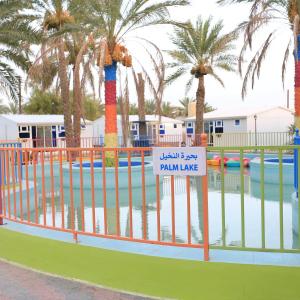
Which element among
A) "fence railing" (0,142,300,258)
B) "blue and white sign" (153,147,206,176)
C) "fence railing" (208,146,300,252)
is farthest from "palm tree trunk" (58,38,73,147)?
"blue and white sign" (153,147,206,176)

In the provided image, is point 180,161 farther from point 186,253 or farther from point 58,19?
point 58,19

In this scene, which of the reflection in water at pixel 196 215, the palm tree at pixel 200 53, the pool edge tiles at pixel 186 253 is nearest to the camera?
the pool edge tiles at pixel 186 253

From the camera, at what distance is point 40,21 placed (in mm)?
18875

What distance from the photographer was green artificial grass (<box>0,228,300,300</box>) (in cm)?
362

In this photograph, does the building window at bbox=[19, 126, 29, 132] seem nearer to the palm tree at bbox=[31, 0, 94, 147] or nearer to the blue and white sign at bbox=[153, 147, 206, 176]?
the palm tree at bbox=[31, 0, 94, 147]

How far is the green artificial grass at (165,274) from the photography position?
3615 mm

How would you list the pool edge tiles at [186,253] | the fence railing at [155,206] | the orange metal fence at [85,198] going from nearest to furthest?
1. the pool edge tiles at [186,253]
2. the fence railing at [155,206]
3. the orange metal fence at [85,198]

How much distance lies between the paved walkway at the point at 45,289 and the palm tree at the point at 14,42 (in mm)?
12423

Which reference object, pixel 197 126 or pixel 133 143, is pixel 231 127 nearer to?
pixel 197 126

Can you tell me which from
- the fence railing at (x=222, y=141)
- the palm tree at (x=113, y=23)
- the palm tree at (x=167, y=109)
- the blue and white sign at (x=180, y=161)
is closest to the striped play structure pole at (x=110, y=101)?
the palm tree at (x=113, y=23)

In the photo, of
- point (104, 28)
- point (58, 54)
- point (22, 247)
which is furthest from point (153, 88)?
point (22, 247)

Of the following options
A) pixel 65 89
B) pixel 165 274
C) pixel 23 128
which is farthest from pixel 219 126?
pixel 165 274

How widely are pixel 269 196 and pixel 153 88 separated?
256 inches

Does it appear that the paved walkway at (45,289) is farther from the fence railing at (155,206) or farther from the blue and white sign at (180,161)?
the blue and white sign at (180,161)
